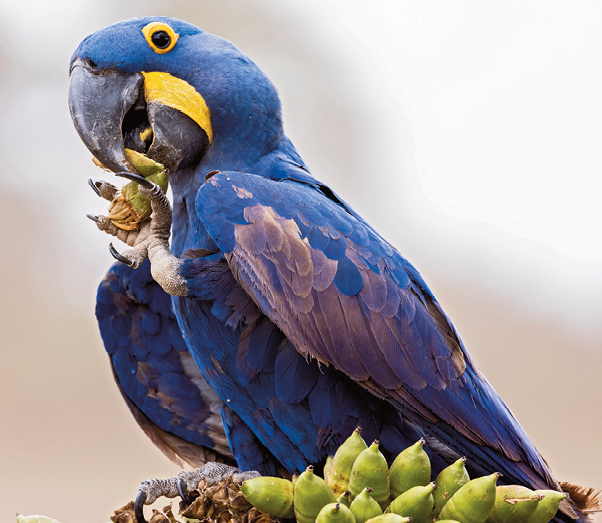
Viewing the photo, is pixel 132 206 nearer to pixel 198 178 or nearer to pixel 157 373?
pixel 198 178

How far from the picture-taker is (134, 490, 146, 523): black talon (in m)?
1.06

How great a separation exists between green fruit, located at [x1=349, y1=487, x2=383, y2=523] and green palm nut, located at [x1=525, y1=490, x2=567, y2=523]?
24 cm

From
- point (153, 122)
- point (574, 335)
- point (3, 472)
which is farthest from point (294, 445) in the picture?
point (574, 335)

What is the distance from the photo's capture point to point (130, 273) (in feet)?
4.71

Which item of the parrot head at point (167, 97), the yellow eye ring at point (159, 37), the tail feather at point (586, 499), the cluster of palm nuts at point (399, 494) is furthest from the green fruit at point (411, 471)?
the yellow eye ring at point (159, 37)

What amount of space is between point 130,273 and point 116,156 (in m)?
0.41

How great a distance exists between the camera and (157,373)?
149 centimetres

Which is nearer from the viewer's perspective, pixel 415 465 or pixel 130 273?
pixel 415 465

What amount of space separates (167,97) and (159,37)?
13 centimetres

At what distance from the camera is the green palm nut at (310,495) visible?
0.77 m

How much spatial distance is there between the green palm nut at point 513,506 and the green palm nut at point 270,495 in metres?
0.28

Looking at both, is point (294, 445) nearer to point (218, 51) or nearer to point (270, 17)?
point (218, 51)

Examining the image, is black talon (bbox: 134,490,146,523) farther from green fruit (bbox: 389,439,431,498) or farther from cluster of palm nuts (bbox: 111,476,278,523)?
green fruit (bbox: 389,439,431,498)

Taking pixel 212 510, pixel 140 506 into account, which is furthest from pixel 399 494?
pixel 140 506
